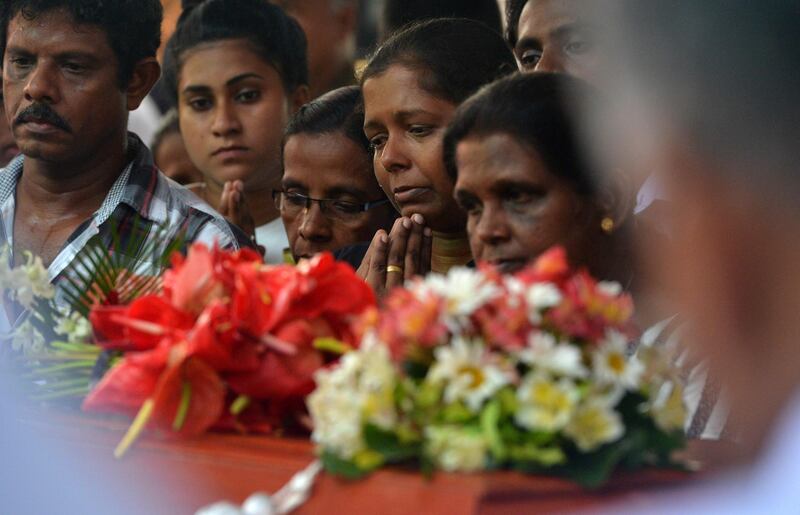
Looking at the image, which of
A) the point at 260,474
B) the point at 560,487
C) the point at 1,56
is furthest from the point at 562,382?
the point at 1,56

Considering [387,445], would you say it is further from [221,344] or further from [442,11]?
[442,11]

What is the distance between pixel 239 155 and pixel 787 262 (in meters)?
3.16

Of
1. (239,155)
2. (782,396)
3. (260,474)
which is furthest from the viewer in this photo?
(239,155)

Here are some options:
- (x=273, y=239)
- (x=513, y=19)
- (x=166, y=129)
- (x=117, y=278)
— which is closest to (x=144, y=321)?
(x=117, y=278)

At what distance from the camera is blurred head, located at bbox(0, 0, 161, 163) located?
12.7 feet

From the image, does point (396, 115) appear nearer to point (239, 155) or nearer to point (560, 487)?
point (239, 155)

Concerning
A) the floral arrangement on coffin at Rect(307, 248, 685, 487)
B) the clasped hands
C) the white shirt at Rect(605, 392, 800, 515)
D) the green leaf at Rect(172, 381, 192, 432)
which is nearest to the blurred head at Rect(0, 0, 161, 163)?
the clasped hands

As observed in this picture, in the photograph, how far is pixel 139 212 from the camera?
394 cm

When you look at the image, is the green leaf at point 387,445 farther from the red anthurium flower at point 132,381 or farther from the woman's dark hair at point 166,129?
the woman's dark hair at point 166,129

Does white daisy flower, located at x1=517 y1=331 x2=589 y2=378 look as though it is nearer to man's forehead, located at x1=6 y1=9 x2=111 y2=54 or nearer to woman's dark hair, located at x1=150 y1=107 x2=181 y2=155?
man's forehead, located at x1=6 y1=9 x2=111 y2=54

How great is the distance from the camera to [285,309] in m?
2.10

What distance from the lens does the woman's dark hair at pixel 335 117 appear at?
3990mm

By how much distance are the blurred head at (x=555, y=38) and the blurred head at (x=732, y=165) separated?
5.30ft

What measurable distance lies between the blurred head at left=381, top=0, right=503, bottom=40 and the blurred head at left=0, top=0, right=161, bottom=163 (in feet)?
2.99
